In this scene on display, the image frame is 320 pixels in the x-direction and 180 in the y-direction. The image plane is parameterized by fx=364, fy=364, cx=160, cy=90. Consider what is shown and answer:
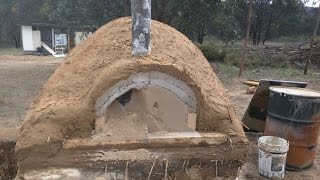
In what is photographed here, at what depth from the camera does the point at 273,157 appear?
4547 millimetres

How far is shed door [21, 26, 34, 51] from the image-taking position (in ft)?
85.1

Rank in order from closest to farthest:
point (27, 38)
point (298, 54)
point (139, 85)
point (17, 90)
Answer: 1. point (139, 85)
2. point (17, 90)
3. point (298, 54)
4. point (27, 38)

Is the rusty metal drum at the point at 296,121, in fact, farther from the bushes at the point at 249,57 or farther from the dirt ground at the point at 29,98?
the bushes at the point at 249,57

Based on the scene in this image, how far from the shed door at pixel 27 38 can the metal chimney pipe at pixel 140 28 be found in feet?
79.0

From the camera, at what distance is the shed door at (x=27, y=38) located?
1021 inches

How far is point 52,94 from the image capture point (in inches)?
157

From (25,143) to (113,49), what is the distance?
4.77 ft

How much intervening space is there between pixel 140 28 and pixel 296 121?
2472 millimetres

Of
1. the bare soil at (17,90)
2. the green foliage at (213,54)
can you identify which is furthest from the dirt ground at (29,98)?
the green foliage at (213,54)

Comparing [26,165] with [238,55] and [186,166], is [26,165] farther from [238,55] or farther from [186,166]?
[238,55]

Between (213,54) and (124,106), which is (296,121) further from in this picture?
(213,54)

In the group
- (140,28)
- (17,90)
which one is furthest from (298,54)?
(140,28)

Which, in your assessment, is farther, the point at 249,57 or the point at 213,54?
the point at 213,54

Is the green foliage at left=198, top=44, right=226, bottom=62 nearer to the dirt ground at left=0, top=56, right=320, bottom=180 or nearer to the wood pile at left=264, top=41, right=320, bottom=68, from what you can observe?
the wood pile at left=264, top=41, right=320, bottom=68
